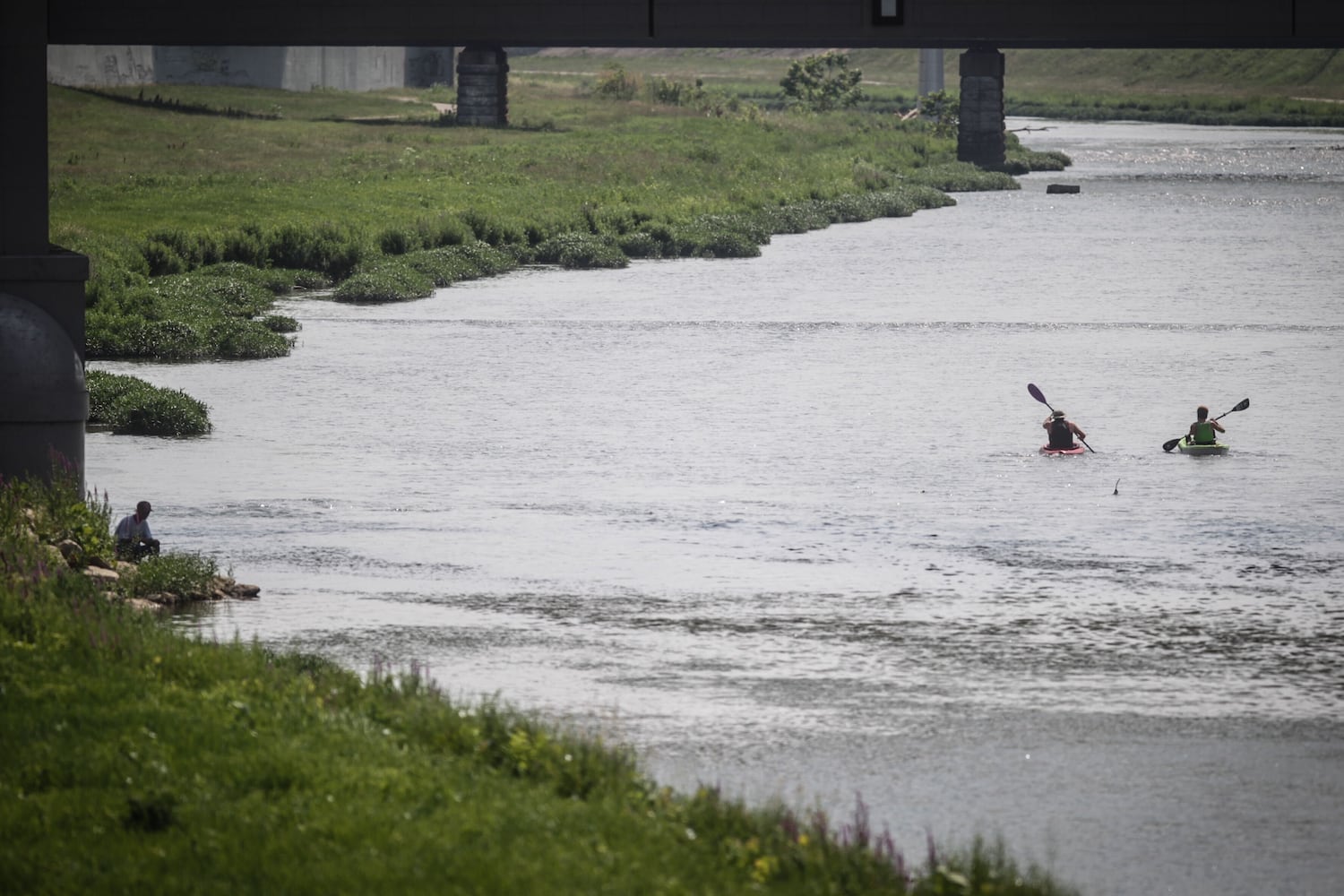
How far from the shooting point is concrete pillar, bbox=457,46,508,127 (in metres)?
88.1

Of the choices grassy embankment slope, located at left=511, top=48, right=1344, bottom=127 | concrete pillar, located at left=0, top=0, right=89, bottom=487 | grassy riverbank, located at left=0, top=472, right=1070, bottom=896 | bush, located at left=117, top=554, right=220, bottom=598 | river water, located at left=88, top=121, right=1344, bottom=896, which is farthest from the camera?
grassy embankment slope, located at left=511, top=48, right=1344, bottom=127

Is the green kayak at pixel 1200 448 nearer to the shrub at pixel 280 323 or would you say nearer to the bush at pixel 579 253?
the shrub at pixel 280 323

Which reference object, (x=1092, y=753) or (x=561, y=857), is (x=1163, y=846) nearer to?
(x=1092, y=753)

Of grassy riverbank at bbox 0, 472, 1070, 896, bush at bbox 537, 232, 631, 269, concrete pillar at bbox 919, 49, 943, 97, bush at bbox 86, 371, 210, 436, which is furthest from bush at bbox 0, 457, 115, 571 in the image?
concrete pillar at bbox 919, 49, 943, 97

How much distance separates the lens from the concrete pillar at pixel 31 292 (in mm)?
19047

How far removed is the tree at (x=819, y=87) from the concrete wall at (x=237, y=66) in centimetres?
2488

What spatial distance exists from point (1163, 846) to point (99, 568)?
1020 cm

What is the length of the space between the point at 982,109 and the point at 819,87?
40.3m

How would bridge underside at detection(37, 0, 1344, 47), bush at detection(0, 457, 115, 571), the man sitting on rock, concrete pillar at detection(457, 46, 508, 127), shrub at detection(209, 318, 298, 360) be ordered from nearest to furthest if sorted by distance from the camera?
1. bush at detection(0, 457, 115, 571)
2. the man sitting on rock
3. bridge underside at detection(37, 0, 1344, 47)
4. shrub at detection(209, 318, 298, 360)
5. concrete pillar at detection(457, 46, 508, 127)

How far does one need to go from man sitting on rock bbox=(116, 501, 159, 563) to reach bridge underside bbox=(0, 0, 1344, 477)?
0.91 metres

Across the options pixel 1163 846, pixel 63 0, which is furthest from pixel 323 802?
pixel 63 0

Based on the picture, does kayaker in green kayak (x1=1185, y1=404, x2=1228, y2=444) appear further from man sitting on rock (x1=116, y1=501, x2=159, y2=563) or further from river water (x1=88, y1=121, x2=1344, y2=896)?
man sitting on rock (x1=116, y1=501, x2=159, y2=563)

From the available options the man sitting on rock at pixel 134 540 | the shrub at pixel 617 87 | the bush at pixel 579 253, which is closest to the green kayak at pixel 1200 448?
the man sitting on rock at pixel 134 540

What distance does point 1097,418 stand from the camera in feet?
105
